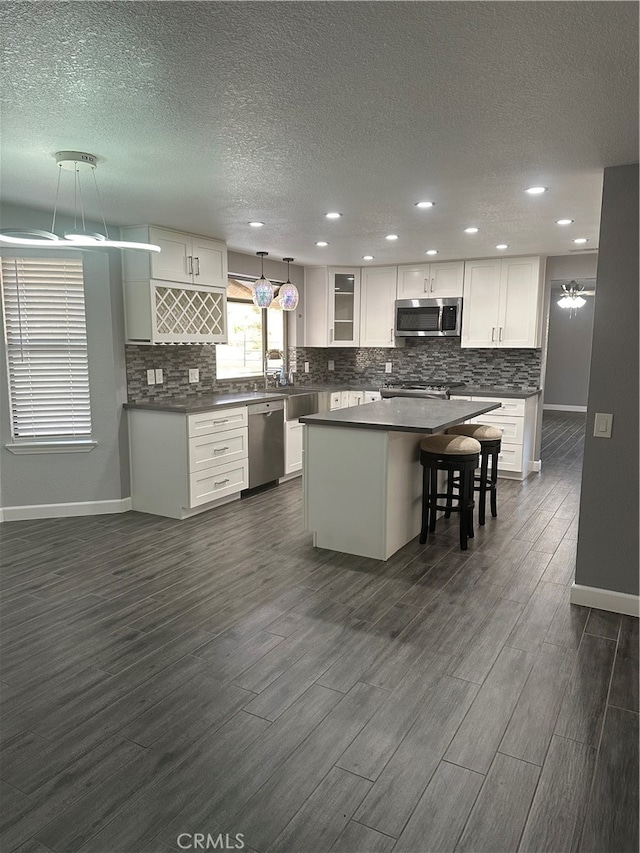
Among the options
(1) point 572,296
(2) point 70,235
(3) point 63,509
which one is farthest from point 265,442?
(1) point 572,296

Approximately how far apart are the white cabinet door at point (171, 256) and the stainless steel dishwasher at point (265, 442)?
135 centimetres

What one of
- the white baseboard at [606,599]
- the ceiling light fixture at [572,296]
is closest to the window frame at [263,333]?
the white baseboard at [606,599]

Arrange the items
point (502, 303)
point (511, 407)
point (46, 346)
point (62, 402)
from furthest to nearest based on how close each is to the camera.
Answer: point (502, 303)
point (511, 407)
point (62, 402)
point (46, 346)

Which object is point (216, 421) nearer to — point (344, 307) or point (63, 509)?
point (63, 509)

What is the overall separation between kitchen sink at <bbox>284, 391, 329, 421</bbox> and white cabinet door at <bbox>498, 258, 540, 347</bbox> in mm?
2092

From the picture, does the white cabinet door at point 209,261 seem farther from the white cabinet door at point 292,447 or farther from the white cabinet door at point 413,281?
the white cabinet door at point 413,281

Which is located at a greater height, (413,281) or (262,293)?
(413,281)

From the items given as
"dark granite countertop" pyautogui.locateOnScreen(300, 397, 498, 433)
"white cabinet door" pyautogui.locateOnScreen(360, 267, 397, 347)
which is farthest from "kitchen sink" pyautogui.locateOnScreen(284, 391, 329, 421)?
"dark granite countertop" pyautogui.locateOnScreen(300, 397, 498, 433)

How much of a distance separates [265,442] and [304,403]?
0.78 m

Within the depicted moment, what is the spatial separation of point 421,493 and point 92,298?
10.1ft

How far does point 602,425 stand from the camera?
3102mm

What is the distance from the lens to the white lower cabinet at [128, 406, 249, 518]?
4680 millimetres

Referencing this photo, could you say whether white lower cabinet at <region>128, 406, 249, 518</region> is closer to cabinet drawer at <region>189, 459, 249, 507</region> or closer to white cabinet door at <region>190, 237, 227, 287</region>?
cabinet drawer at <region>189, 459, 249, 507</region>

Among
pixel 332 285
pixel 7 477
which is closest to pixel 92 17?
pixel 7 477
